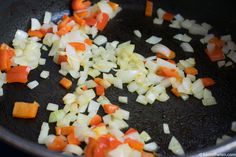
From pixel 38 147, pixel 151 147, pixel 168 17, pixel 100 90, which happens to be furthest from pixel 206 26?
pixel 38 147

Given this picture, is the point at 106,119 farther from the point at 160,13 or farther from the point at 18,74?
the point at 160,13

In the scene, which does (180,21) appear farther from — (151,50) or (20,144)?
(20,144)

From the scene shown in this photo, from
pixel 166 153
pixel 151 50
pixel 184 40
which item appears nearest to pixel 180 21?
pixel 184 40

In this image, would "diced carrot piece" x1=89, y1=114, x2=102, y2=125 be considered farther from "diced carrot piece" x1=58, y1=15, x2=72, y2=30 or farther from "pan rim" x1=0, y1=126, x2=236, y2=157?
"diced carrot piece" x1=58, y1=15, x2=72, y2=30

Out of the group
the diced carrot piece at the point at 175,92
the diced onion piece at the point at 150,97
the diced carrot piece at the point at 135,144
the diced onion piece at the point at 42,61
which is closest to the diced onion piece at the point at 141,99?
the diced onion piece at the point at 150,97

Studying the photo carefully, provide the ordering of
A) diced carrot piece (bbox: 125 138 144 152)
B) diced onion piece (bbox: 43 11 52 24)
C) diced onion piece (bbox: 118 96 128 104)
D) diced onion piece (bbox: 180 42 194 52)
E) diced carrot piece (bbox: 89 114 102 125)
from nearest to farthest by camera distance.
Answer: diced carrot piece (bbox: 125 138 144 152) < diced carrot piece (bbox: 89 114 102 125) < diced onion piece (bbox: 118 96 128 104) < diced onion piece (bbox: 180 42 194 52) < diced onion piece (bbox: 43 11 52 24)

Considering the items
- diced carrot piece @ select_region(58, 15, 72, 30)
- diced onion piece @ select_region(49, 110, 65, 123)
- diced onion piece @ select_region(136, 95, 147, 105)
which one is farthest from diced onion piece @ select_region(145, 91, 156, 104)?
diced carrot piece @ select_region(58, 15, 72, 30)

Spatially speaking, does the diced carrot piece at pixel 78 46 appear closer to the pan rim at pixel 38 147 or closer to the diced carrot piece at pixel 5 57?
the diced carrot piece at pixel 5 57
